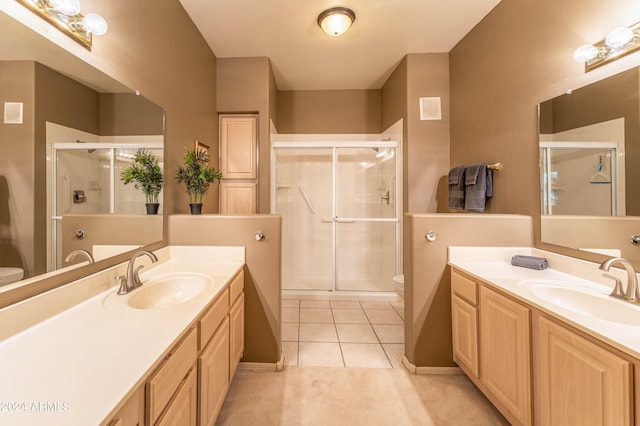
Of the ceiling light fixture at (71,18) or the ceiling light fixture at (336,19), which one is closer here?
the ceiling light fixture at (71,18)

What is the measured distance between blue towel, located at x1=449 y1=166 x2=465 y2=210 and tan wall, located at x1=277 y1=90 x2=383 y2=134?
152 cm

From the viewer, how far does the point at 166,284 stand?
1401 mm

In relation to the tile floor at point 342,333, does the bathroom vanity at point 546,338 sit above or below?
above

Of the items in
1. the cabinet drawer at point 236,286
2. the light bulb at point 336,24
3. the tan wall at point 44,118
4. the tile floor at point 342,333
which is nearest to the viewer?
the tan wall at point 44,118

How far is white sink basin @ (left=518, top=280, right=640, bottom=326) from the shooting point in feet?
3.55

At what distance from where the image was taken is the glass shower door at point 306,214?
3.43m

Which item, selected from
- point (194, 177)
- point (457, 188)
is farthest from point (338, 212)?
point (194, 177)

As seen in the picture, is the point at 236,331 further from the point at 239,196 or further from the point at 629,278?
the point at 629,278

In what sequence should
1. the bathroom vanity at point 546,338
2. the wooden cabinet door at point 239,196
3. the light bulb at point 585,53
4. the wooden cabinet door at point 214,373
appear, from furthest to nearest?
the wooden cabinet door at point 239,196, the light bulb at point 585,53, the wooden cabinet door at point 214,373, the bathroom vanity at point 546,338

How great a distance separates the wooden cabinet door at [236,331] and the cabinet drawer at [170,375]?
509 mm

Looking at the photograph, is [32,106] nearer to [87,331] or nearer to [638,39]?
[87,331]

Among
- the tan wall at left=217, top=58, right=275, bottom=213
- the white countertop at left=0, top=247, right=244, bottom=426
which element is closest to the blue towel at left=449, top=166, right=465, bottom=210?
the tan wall at left=217, top=58, right=275, bottom=213

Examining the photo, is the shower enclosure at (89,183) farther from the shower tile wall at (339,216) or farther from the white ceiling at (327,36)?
the shower tile wall at (339,216)

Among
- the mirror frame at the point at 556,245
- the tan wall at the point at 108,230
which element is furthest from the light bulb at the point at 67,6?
the mirror frame at the point at 556,245
